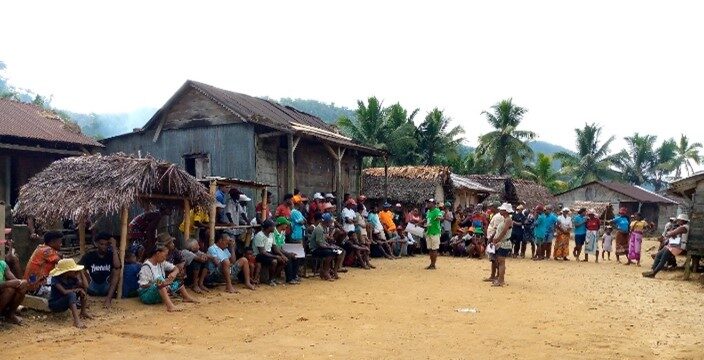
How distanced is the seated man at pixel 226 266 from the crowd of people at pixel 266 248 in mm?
19

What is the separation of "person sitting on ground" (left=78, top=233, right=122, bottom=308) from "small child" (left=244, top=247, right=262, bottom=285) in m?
2.58

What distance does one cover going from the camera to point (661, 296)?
10.4 metres

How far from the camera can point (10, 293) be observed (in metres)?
6.58

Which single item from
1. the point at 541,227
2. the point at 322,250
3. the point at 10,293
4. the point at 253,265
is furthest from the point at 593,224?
the point at 10,293

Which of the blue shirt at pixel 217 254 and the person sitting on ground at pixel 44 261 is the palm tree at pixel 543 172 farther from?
the person sitting on ground at pixel 44 261

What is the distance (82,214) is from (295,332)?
3.92m

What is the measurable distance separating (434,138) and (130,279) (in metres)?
29.3

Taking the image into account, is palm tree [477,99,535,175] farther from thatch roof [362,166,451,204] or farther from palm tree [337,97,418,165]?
thatch roof [362,166,451,204]

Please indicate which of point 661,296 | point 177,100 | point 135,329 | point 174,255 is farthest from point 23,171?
point 661,296

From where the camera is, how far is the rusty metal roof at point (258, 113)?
573 inches

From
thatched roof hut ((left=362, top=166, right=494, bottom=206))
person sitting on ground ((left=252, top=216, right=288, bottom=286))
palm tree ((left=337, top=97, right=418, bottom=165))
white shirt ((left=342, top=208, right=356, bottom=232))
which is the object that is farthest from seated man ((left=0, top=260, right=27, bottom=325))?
palm tree ((left=337, top=97, right=418, bottom=165))

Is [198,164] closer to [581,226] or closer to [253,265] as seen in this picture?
[253,265]

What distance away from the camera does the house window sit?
51.2 feet

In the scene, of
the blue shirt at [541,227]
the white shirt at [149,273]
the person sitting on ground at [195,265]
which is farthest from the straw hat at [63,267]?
the blue shirt at [541,227]
